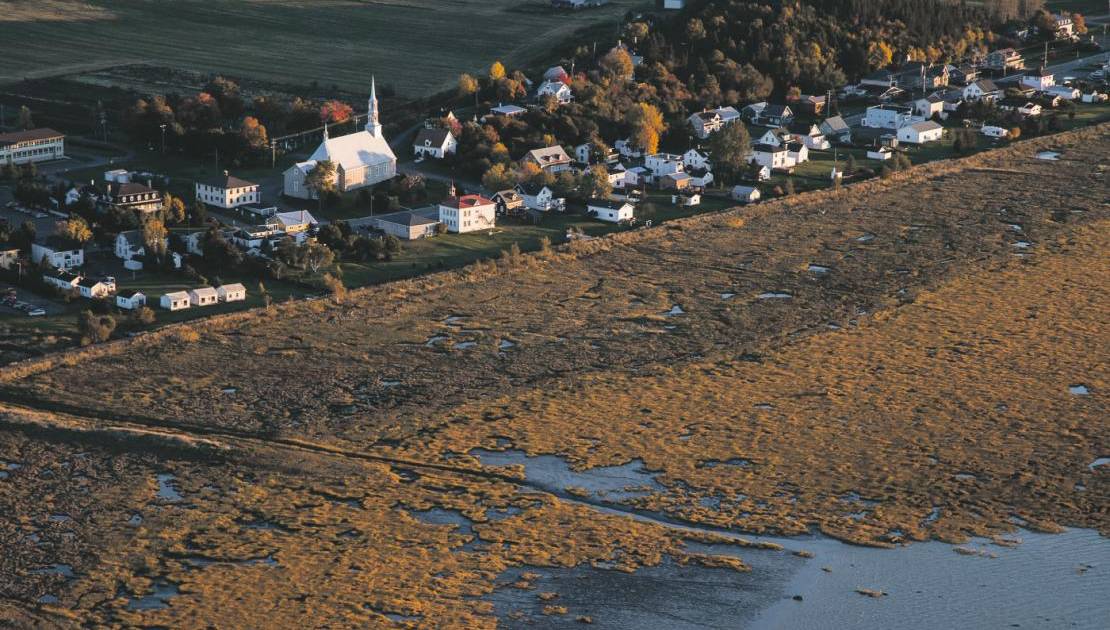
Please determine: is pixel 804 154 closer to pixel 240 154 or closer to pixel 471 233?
pixel 471 233

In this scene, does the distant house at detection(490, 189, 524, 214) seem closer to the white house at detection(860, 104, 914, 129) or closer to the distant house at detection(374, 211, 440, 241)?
the distant house at detection(374, 211, 440, 241)

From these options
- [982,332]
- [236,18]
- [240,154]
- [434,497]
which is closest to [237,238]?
[240,154]

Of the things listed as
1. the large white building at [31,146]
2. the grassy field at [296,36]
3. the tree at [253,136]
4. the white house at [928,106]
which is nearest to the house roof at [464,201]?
the tree at [253,136]

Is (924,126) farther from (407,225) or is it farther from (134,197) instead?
(134,197)

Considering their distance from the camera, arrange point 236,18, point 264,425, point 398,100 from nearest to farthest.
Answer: point 264,425 < point 398,100 < point 236,18

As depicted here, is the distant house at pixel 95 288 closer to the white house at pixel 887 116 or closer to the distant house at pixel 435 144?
the distant house at pixel 435 144

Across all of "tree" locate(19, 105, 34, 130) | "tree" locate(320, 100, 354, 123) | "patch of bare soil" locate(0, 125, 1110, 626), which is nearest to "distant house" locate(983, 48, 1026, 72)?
"patch of bare soil" locate(0, 125, 1110, 626)

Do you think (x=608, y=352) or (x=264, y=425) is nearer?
(x=264, y=425)

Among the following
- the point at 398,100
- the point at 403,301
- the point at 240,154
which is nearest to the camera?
the point at 403,301
